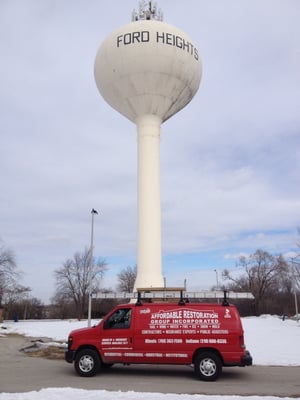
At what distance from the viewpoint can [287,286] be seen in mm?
79000

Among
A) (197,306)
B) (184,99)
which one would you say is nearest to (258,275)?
(184,99)

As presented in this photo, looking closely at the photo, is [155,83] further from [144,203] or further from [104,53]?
[144,203]

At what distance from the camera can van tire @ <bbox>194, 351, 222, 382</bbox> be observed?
10648mm

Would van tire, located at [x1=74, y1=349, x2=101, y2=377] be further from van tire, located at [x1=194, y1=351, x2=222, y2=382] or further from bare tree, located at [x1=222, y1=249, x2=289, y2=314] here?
bare tree, located at [x1=222, y1=249, x2=289, y2=314]

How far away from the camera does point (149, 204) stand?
89.9ft

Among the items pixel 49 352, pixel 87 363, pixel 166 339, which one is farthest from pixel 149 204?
pixel 87 363

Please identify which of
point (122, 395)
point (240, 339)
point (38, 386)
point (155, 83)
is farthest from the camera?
point (155, 83)

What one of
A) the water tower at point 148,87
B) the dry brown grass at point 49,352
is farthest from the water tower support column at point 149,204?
the dry brown grass at point 49,352

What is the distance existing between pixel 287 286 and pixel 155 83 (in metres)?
61.5

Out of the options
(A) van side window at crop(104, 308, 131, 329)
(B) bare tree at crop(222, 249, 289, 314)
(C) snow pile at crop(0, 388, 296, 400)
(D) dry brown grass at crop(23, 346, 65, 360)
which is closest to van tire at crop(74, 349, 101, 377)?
(A) van side window at crop(104, 308, 131, 329)

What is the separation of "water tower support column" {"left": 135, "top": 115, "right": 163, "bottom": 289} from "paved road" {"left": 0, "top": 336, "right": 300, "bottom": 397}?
13.3 meters

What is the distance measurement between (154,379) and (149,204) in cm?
1713

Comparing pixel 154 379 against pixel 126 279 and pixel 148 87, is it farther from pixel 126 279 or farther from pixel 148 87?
pixel 126 279

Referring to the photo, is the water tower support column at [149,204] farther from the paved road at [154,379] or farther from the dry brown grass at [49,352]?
the paved road at [154,379]
